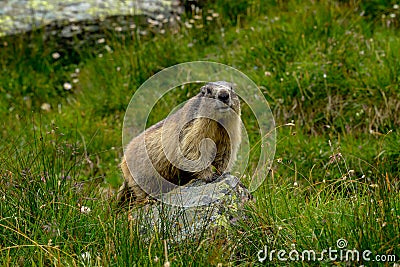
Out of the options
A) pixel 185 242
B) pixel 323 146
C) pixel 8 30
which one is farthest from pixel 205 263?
pixel 8 30

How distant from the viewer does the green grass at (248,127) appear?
3.71m

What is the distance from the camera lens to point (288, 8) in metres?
8.45

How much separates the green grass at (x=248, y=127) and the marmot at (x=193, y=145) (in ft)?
1.48

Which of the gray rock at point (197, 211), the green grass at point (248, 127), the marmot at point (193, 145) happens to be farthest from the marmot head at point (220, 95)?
the green grass at point (248, 127)

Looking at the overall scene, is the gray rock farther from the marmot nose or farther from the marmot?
the marmot nose

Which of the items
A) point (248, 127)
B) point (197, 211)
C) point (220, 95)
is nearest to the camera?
point (197, 211)

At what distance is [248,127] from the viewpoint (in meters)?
7.00

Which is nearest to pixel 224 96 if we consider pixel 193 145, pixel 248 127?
pixel 193 145

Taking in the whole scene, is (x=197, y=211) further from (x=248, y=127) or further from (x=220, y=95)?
(x=248, y=127)

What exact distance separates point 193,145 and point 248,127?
2345 millimetres

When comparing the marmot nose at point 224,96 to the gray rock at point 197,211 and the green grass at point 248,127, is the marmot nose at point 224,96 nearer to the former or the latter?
the gray rock at point 197,211

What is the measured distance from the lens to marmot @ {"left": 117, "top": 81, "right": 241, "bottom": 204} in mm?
4719

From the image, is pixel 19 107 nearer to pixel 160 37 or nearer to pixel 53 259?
pixel 160 37

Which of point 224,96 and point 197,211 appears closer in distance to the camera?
point 197,211
